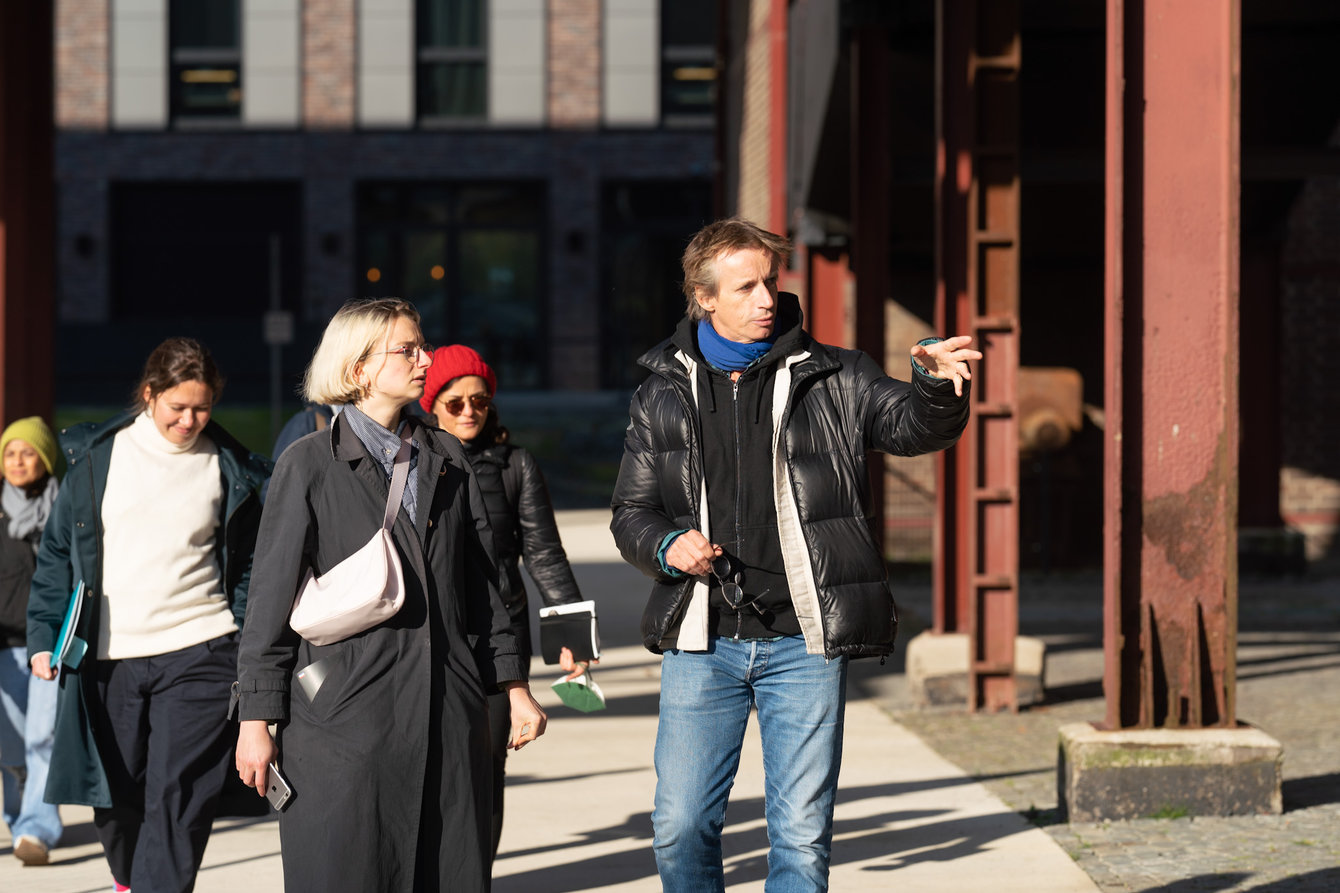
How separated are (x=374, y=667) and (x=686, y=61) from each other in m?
30.4

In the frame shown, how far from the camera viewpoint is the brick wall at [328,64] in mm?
32906

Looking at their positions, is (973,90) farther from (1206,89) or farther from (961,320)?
(1206,89)

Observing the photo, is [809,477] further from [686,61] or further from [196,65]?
[196,65]

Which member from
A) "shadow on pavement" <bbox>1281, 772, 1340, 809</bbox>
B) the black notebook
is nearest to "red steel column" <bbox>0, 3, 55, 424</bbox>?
the black notebook

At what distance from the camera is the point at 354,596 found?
3.59m

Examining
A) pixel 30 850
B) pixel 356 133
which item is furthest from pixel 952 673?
pixel 356 133

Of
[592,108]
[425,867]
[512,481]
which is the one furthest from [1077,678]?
[592,108]

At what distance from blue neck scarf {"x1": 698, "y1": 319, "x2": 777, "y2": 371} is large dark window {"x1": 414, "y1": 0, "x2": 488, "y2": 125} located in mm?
30096

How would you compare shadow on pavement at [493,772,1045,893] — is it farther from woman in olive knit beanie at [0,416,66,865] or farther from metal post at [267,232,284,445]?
metal post at [267,232,284,445]

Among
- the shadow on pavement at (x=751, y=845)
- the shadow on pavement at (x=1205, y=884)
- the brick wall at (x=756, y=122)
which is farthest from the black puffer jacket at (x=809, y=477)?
the brick wall at (x=756, y=122)

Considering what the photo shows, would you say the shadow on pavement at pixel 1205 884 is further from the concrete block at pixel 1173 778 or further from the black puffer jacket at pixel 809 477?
the black puffer jacket at pixel 809 477

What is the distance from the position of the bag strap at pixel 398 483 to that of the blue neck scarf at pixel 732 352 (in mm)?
776

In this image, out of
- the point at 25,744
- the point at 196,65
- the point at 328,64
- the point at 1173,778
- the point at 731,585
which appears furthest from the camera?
the point at 196,65

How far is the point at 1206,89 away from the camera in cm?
699
